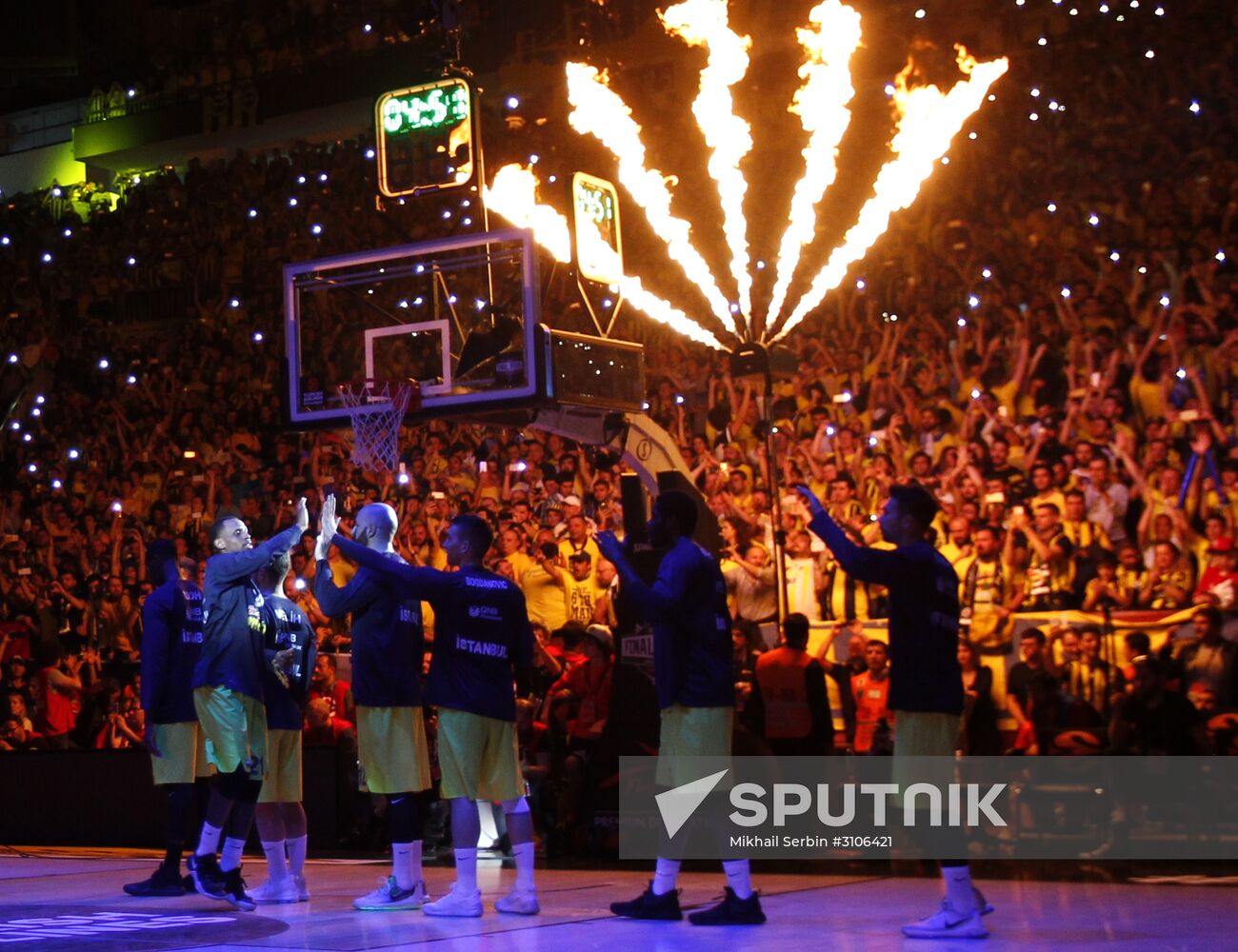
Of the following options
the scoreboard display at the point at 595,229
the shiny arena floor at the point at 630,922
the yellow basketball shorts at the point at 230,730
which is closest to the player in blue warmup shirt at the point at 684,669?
the shiny arena floor at the point at 630,922

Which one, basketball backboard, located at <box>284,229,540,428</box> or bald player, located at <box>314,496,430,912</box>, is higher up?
basketball backboard, located at <box>284,229,540,428</box>

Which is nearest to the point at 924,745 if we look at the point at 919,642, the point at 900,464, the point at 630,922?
the point at 919,642

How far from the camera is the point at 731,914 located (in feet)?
22.9

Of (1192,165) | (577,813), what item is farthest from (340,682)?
(1192,165)

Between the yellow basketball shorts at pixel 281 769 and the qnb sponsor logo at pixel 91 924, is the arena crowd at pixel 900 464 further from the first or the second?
the qnb sponsor logo at pixel 91 924

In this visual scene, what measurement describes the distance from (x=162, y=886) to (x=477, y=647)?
8.40ft

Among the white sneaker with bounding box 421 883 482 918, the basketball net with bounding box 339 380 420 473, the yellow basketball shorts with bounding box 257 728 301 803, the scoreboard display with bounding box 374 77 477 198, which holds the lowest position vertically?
the white sneaker with bounding box 421 883 482 918

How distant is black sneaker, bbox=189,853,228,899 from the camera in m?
8.01

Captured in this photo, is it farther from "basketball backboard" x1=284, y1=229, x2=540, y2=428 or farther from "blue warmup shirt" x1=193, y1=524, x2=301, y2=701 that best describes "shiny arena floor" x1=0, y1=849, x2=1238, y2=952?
"basketball backboard" x1=284, y1=229, x2=540, y2=428

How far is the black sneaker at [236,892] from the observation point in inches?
311

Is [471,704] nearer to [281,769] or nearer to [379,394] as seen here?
[281,769]

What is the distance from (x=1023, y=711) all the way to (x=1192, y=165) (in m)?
6.81

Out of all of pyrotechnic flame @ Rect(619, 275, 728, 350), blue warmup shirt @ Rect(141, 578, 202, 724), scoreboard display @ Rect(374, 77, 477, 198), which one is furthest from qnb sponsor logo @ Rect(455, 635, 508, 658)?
pyrotechnic flame @ Rect(619, 275, 728, 350)

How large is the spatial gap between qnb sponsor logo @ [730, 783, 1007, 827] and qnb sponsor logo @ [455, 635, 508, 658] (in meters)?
1.91
